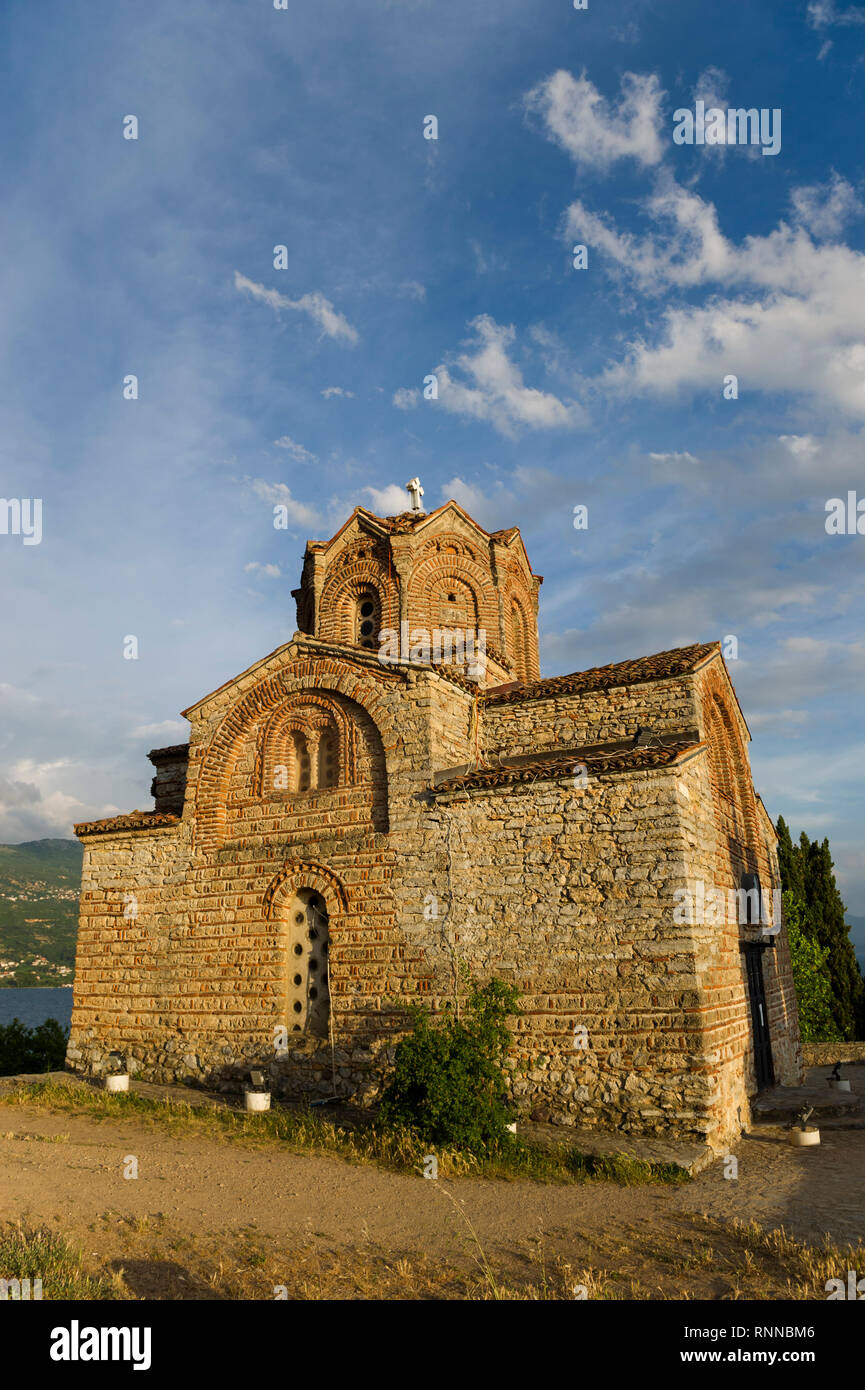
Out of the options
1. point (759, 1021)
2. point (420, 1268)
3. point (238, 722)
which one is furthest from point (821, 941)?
point (420, 1268)

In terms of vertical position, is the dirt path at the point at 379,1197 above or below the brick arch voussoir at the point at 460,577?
below

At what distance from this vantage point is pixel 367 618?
17375mm

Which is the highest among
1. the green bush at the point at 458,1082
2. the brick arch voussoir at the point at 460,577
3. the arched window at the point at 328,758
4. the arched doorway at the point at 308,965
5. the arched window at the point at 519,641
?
the brick arch voussoir at the point at 460,577

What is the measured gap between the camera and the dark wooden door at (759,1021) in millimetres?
12501

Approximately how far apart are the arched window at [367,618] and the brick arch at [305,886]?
5997mm

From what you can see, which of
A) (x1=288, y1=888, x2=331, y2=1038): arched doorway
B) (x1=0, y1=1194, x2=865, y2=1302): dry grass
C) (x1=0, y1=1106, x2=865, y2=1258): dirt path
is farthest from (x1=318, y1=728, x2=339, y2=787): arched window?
(x1=0, y1=1194, x2=865, y2=1302): dry grass

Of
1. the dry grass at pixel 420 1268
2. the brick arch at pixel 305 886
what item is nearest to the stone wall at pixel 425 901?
the brick arch at pixel 305 886

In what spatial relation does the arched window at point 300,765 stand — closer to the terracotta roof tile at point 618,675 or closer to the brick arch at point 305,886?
the brick arch at point 305,886

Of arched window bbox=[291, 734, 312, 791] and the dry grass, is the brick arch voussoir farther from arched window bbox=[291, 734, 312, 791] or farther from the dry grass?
the dry grass

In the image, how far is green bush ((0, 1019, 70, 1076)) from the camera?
1786 cm

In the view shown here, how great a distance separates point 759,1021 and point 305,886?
23.7 ft

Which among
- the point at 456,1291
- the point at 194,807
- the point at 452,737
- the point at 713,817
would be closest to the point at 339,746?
the point at 452,737

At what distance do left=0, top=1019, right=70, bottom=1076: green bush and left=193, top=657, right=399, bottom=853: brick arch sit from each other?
8506mm

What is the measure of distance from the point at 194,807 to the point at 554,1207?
8245mm
